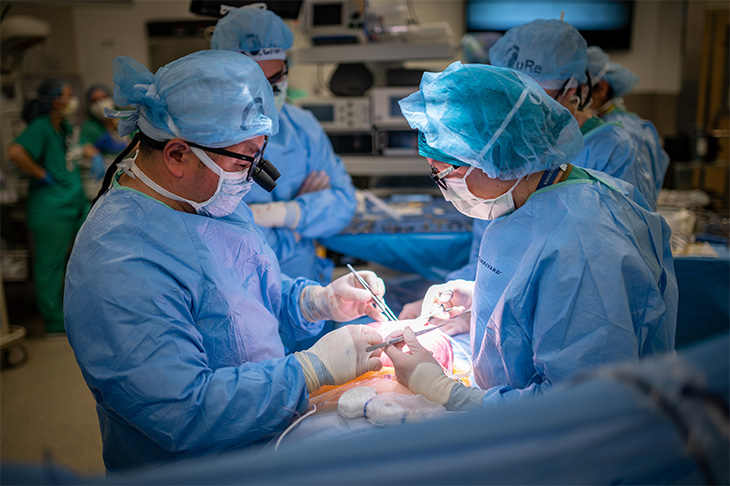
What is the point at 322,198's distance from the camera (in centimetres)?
240

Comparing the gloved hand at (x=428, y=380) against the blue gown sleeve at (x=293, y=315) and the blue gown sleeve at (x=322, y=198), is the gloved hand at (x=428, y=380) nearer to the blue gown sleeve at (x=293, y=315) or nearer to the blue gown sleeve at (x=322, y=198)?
the blue gown sleeve at (x=293, y=315)

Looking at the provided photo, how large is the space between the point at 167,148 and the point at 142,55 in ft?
17.7

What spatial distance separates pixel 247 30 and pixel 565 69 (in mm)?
1290

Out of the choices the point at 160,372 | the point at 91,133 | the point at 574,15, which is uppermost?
the point at 574,15

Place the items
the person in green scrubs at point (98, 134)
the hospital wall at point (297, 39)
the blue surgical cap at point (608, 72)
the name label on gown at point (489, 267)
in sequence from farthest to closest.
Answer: the hospital wall at point (297, 39) < the person in green scrubs at point (98, 134) < the blue surgical cap at point (608, 72) < the name label on gown at point (489, 267)

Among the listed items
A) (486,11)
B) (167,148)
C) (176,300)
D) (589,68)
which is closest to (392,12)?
(589,68)

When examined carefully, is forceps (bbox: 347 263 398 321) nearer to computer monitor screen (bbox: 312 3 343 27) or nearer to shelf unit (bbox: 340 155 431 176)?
shelf unit (bbox: 340 155 431 176)

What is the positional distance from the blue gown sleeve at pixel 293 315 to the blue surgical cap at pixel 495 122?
720 millimetres

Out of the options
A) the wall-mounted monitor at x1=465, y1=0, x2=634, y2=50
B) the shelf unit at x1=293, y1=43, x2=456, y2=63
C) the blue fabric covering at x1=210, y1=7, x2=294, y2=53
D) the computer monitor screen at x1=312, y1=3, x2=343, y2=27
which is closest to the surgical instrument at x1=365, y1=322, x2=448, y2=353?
the blue fabric covering at x1=210, y1=7, x2=294, y2=53

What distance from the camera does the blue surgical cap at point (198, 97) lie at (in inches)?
47.2

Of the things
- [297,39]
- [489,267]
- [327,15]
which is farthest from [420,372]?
[297,39]

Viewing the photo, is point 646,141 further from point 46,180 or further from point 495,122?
point 46,180

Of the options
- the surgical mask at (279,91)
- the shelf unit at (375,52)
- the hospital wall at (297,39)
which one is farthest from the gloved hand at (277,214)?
the hospital wall at (297,39)

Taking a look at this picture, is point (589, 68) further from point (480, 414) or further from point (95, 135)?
point (95, 135)
